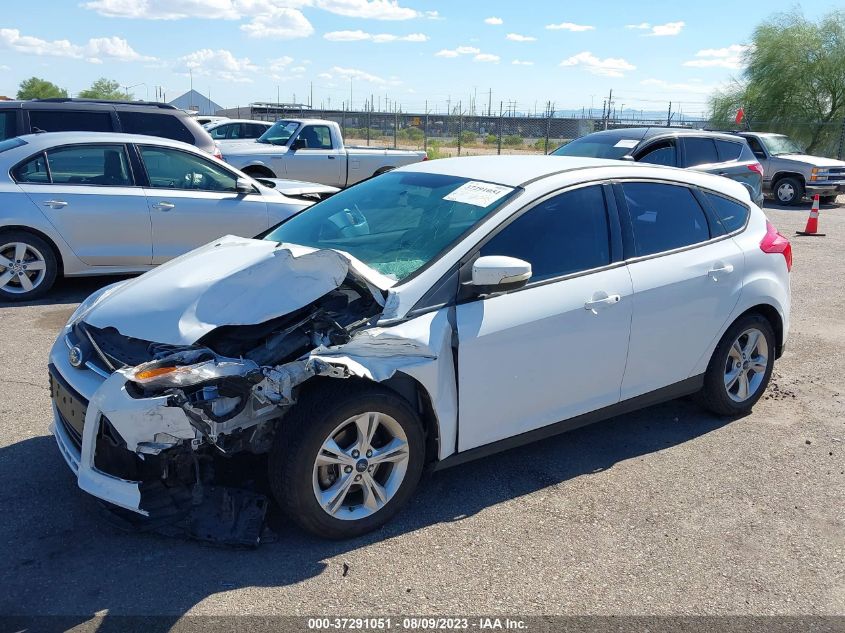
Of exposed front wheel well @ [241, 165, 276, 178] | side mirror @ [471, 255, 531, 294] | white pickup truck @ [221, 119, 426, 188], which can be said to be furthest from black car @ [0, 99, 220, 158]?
side mirror @ [471, 255, 531, 294]

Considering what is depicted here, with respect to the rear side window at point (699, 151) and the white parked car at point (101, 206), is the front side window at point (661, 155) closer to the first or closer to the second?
the rear side window at point (699, 151)

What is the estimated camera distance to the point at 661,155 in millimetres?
11977

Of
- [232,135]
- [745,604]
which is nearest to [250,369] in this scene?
[745,604]

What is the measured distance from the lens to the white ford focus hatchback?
3316 millimetres

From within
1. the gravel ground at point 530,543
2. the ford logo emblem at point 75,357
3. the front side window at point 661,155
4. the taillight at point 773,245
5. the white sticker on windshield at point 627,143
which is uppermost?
the white sticker on windshield at point 627,143

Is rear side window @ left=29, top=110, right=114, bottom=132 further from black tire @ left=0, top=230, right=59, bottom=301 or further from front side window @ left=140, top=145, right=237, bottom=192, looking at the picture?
black tire @ left=0, top=230, right=59, bottom=301

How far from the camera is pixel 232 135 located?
20.7 m

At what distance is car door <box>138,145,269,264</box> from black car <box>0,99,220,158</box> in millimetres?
2367

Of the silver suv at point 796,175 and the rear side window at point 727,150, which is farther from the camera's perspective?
the silver suv at point 796,175

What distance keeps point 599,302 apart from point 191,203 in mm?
5481

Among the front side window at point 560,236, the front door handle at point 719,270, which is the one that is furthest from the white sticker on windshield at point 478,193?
the front door handle at point 719,270

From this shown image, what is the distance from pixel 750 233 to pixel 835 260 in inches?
306

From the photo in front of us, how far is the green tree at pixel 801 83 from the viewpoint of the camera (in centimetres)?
2909

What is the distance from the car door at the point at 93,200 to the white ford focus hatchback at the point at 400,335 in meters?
3.67
